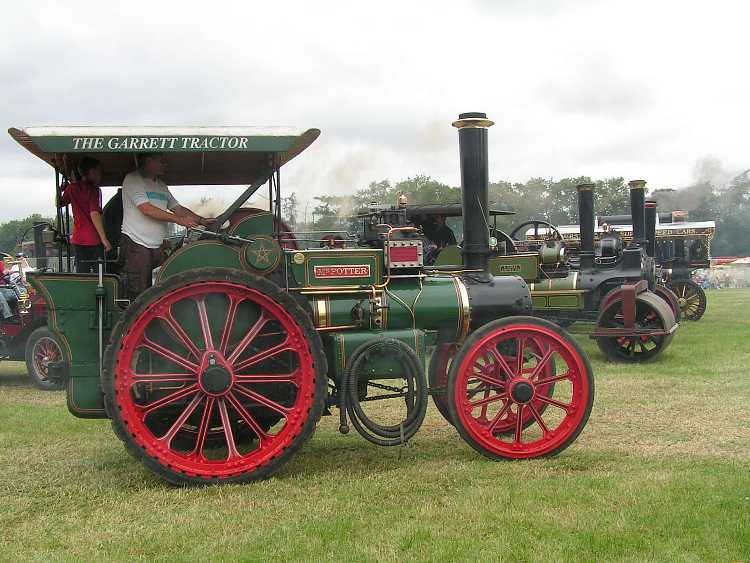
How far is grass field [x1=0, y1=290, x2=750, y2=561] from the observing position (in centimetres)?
322

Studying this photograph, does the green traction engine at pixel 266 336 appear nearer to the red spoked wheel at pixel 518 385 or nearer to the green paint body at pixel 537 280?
the red spoked wheel at pixel 518 385

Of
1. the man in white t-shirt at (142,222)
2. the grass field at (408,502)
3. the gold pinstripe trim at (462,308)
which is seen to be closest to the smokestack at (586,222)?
the grass field at (408,502)

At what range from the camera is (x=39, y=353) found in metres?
9.15

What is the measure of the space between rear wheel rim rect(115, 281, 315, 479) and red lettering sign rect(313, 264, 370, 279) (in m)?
0.39

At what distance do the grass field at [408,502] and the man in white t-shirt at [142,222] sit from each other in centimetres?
116

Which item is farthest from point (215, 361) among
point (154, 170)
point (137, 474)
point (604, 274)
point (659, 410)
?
point (604, 274)

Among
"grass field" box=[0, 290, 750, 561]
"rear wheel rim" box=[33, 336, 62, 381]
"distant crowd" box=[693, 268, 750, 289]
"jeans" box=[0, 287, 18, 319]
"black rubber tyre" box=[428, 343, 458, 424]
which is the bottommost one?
"distant crowd" box=[693, 268, 750, 289]

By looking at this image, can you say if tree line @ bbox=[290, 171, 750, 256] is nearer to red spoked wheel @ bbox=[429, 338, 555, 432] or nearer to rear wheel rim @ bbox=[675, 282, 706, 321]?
rear wheel rim @ bbox=[675, 282, 706, 321]

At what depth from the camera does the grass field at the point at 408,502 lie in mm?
3219

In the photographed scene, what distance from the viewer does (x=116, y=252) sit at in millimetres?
4895

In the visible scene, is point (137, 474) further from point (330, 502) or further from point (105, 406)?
point (330, 502)

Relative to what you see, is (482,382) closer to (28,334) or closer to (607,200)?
(28,334)

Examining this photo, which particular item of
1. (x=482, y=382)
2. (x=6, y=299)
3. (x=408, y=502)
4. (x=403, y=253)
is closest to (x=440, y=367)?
(x=482, y=382)

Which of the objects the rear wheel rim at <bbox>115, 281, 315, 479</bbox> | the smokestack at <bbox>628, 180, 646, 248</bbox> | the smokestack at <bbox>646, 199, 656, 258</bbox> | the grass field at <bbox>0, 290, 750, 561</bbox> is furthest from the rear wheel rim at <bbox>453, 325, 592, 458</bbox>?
the smokestack at <bbox>646, 199, 656, 258</bbox>
